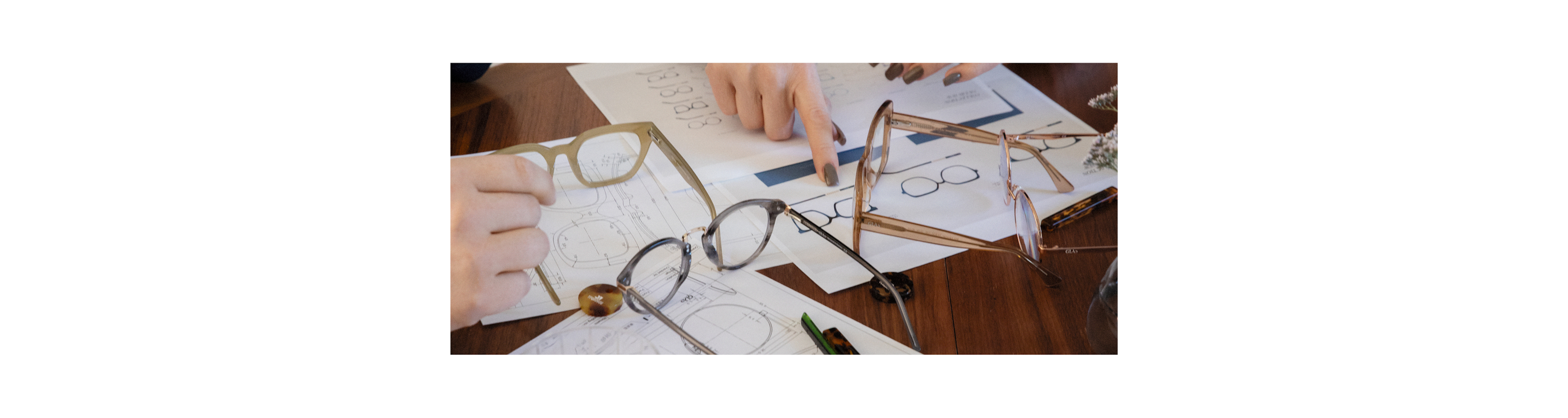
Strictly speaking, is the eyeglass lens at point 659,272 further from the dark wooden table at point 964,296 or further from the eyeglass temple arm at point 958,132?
the eyeglass temple arm at point 958,132

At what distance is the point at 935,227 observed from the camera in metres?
0.90

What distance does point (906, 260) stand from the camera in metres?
0.87

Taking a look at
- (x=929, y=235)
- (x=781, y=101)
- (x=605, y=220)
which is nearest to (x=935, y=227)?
(x=929, y=235)

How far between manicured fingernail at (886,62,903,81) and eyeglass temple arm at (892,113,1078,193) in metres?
0.07

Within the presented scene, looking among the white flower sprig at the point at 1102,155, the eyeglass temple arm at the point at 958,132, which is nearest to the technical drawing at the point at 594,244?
the eyeglass temple arm at the point at 958,132

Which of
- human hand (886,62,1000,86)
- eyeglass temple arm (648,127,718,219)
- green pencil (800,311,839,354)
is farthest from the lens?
human hand (886,62,1000,86)

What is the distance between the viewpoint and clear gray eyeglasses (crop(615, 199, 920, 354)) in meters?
0.83

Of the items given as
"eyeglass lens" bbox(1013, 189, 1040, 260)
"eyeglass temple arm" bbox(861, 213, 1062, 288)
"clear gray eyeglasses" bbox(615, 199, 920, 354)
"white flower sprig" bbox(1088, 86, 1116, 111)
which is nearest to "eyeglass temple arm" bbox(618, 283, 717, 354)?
"clear gray eyeglasses" bbox(615, 199, 920, 354)

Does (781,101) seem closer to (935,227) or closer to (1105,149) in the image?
(935,227)

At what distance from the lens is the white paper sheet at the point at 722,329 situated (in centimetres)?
81

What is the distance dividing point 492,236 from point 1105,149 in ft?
2.42

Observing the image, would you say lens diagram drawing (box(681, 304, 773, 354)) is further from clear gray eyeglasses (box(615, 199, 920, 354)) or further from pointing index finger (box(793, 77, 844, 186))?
pointing index finger (box(793, 77, 844, 186))

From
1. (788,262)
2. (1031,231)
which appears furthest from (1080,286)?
(788,262)

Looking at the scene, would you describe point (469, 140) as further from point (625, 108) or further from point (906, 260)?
point (906, 260)
